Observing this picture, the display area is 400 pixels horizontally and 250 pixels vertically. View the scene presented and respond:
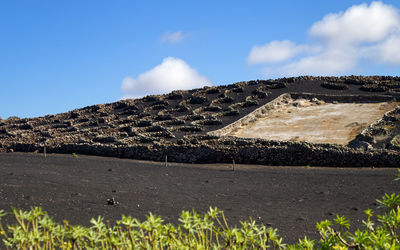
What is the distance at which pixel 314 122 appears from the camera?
70.0ft

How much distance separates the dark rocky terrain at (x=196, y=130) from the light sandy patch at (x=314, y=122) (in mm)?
1273

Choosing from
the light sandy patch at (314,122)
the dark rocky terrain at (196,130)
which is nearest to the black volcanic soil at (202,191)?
the dark rocky terrain at (196,130)

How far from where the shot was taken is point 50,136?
24562mm

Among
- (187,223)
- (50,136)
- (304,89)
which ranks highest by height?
(304,89)

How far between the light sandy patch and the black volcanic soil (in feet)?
13.8

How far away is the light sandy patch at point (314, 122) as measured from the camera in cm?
1908

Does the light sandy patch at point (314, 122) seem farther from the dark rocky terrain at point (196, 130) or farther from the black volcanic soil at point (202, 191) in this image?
the black volcanic soil at point (202, 191)

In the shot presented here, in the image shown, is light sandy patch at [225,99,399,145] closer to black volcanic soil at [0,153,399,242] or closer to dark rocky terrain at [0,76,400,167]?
dark rocky terrain at [0,76,400,167]

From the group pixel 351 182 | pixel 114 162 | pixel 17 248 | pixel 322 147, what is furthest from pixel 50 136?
pixel 17 248

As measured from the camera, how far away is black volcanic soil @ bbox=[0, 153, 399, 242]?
29.8ft

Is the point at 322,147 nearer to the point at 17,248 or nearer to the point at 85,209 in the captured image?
the point at 85,209

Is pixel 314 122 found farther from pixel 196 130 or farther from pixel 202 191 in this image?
pixel 202 191

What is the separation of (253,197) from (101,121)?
1817 cm

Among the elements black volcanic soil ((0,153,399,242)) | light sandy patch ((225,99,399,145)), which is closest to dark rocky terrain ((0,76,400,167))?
black volcanic soil ((0,153,399,242))
